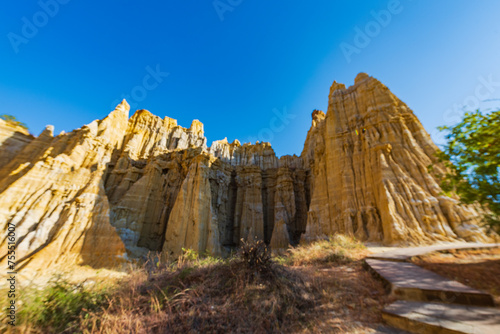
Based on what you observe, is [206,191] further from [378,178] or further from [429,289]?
[429,289]

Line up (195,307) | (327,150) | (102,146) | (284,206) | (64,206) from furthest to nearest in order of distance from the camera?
(284,206) → (102,146) → (327,150) → (64,206) → (195,307)

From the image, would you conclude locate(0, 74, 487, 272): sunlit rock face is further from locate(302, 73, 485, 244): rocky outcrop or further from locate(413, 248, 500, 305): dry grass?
locate(413, 248, 500, 305): dry grass

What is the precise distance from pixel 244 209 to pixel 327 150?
15.9 m

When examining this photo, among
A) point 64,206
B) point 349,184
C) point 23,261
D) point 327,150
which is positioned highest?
point 327,150

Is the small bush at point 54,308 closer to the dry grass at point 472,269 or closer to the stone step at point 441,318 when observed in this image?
the stone step at point 441,318

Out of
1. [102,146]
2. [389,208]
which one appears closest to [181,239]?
[102,146]

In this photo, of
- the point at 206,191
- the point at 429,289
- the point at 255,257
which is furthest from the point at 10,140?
the point at 429,289

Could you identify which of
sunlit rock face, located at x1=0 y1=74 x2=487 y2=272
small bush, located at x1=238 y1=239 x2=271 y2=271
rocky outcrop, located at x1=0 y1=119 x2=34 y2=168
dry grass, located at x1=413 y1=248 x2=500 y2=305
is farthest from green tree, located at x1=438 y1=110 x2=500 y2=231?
rocky outcrop, located at x1=0 y1=119 x2=34 y2=168

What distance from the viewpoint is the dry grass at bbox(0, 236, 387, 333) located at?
294 cm

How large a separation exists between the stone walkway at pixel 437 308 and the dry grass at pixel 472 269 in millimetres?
Result: 467

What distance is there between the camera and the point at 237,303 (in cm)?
354

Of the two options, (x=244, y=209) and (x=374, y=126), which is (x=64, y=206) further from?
(x=374, y=126)

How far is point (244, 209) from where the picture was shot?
3073cm

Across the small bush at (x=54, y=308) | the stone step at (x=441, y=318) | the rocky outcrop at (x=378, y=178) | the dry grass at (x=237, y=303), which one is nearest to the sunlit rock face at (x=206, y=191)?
the rocky outcrop at (x=378, y=178)
